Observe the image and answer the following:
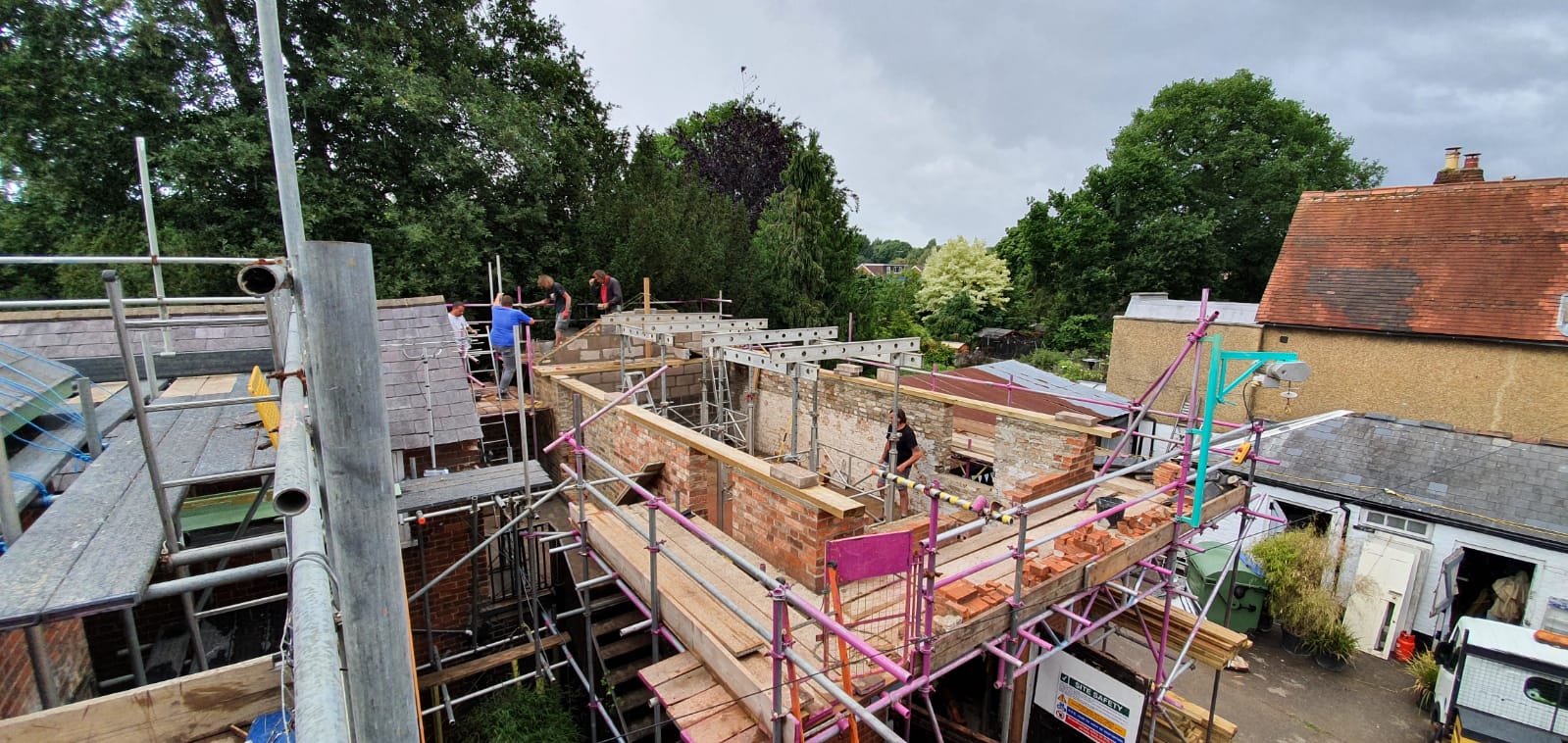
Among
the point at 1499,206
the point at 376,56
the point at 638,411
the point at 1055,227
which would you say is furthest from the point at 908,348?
the point at 1055,227

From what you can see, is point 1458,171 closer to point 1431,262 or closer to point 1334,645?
point 1431,262

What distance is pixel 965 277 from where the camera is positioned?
136 feet

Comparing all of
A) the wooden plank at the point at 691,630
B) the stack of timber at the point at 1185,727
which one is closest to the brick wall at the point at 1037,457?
the stack of timber at the point at 1185,727

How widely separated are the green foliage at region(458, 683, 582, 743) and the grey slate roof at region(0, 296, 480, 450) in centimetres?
246

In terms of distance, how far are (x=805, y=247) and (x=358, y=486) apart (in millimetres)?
23514

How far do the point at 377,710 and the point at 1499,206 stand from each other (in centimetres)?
2710

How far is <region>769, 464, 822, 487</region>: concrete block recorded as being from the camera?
5145 mm

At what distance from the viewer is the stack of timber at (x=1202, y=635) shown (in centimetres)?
608

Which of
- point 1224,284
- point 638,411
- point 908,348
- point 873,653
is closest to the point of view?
point 873,653

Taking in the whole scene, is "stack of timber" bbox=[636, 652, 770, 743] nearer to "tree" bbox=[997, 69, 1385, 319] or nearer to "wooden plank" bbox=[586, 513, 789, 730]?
"wooden plank" bbox=[586, 513, 789, 730]

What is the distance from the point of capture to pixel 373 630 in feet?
4.48

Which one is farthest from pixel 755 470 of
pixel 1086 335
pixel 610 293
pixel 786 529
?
pixel 1086 335

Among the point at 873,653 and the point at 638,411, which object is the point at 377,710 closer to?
the point at 873,653

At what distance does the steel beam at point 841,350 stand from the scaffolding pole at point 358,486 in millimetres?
5930
